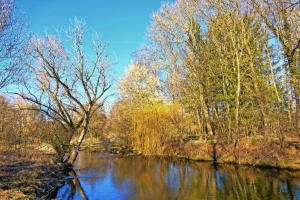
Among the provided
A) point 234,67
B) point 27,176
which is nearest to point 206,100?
point 234,67

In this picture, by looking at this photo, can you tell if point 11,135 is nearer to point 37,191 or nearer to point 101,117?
point 37,191

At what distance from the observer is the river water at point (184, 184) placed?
21.3 ft

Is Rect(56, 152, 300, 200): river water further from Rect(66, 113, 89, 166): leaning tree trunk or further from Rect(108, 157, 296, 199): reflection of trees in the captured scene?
Rect(66, 113, 89, 166): leaning tree trunk

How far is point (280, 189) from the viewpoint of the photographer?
6.64 meters

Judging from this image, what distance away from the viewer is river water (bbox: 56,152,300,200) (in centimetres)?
650

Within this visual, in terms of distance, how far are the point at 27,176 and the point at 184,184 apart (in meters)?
5.57

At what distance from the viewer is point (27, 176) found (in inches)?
292

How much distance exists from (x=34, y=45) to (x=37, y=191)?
6.81 metres

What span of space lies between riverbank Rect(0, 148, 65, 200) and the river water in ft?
2.05

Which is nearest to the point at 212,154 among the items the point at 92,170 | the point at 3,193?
Answer: the point at 92,170

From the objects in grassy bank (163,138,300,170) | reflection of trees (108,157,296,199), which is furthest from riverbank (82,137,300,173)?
reflection of trees (108,157,296,199)

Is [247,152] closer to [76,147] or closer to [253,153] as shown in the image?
[253,153]

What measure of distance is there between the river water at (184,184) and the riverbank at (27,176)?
625 mm

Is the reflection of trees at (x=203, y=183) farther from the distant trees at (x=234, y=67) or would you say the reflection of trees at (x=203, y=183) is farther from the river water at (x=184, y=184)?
the distant trees at (x=234, y=67)
